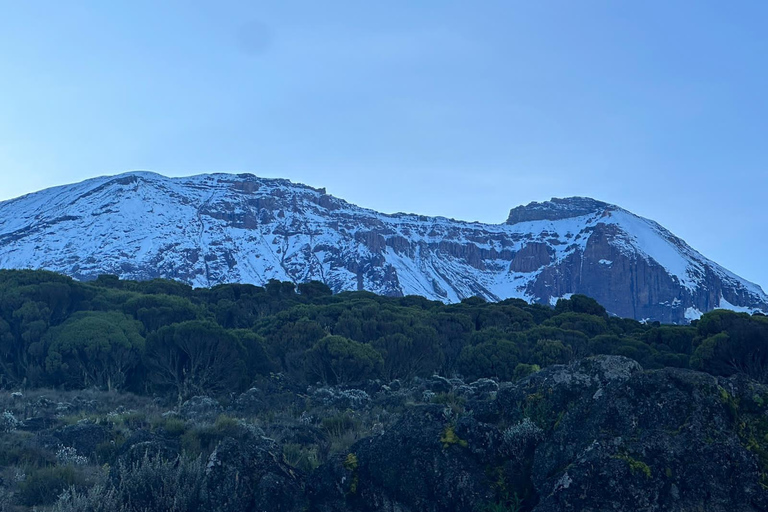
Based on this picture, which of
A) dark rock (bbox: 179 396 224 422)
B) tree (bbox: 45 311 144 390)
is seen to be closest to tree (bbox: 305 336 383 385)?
dark rock (bbox: 179 396 224 422)

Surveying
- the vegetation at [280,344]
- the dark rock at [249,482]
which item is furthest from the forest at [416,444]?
the vegetation at [280,344]

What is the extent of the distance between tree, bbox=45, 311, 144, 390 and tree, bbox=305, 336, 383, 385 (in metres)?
7.94

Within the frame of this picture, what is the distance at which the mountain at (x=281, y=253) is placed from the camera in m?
141

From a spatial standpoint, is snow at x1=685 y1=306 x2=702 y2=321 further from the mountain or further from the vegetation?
the vegetation

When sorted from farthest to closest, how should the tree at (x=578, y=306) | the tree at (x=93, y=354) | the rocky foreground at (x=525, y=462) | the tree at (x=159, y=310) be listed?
the tree at (x=578, y=306) < the tree at (x=159, y=310) < the tree at (x=93, y=354) < the rocky foreground at (x=525, y=462)

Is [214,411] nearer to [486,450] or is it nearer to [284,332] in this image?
[486,450]

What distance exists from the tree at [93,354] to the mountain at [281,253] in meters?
105

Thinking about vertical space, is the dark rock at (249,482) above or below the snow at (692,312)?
below

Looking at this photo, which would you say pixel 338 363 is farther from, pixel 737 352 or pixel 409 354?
pixel 737 352

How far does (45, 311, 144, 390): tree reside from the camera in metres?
28.2

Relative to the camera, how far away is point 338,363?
1034 inches

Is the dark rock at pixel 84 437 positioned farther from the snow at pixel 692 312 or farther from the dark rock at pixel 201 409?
the snow at pixel 692 312

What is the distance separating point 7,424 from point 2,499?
22.2 ft

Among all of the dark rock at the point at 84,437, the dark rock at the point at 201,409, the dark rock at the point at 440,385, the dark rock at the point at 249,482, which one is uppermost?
the dark rock at the point at 249,482
